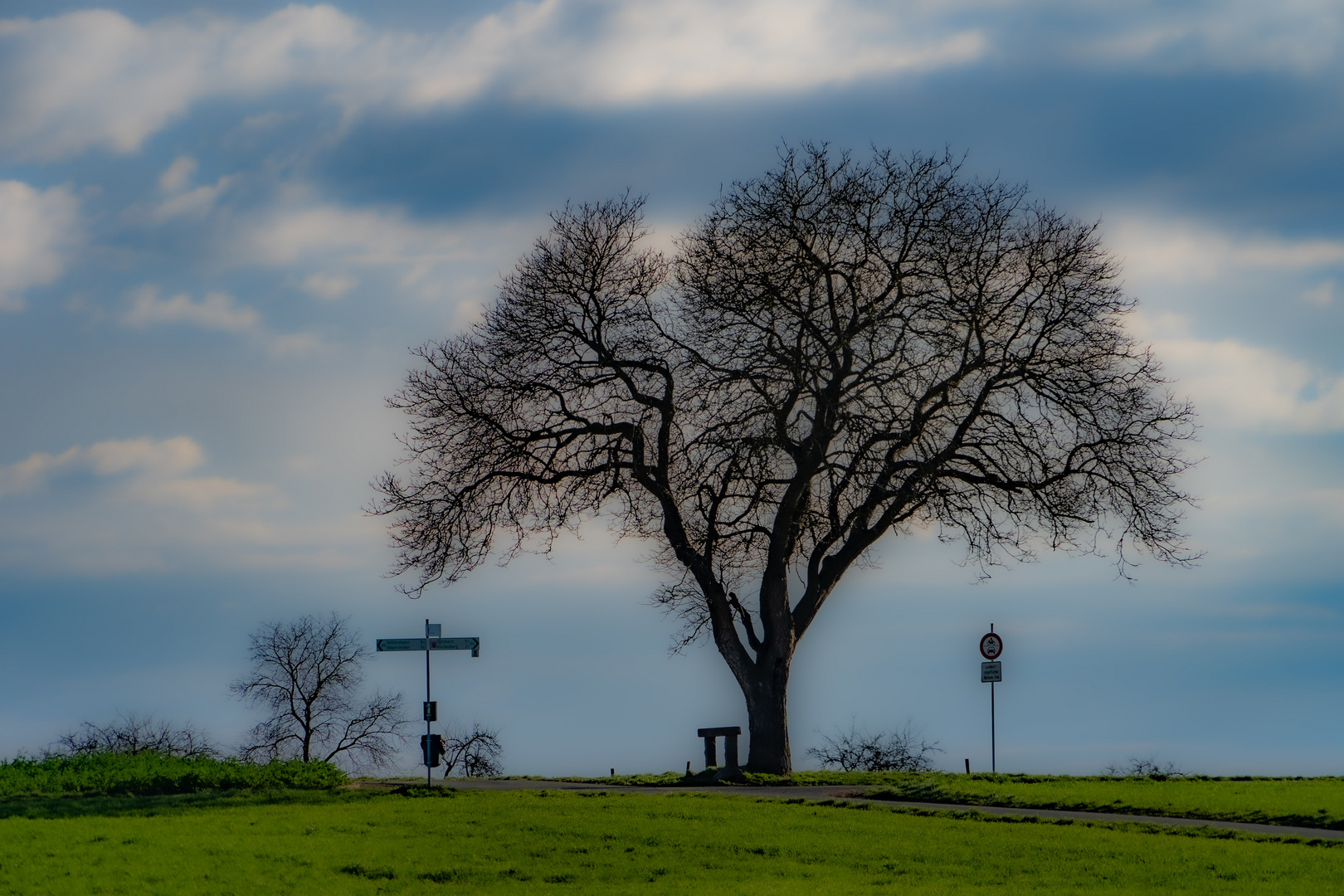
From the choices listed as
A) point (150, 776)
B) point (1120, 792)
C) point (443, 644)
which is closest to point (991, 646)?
point (1120, 792)

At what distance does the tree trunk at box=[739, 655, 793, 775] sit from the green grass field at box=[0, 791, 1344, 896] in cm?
640

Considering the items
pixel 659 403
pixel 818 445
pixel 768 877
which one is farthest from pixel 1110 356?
pixel 768 877

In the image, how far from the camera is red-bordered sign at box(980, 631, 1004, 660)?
84.8 ft

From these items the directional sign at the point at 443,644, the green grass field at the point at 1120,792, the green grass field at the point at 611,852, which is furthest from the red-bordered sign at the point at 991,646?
the directional sign at the point at 443,644

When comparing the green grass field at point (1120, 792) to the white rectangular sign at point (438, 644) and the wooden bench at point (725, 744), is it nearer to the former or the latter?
the wooden bench at point (725, 744)

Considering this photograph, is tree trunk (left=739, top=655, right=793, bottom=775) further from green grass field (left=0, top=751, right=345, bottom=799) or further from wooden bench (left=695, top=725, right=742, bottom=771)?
green grass field (left=0, top=751, right=345, bottom=799)

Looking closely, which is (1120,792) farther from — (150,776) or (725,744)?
(150,776)

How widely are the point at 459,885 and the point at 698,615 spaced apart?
15.2 meters

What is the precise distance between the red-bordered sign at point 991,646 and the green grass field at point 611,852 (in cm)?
706

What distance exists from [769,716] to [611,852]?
11.2 meters

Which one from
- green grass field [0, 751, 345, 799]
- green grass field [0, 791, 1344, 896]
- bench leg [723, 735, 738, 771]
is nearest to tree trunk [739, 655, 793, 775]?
bench leg [723, 735, 738, 771]

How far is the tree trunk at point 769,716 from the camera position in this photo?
2633cm

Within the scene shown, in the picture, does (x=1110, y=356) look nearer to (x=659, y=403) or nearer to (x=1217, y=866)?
(x=659, y=403)

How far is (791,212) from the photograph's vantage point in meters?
26.5
